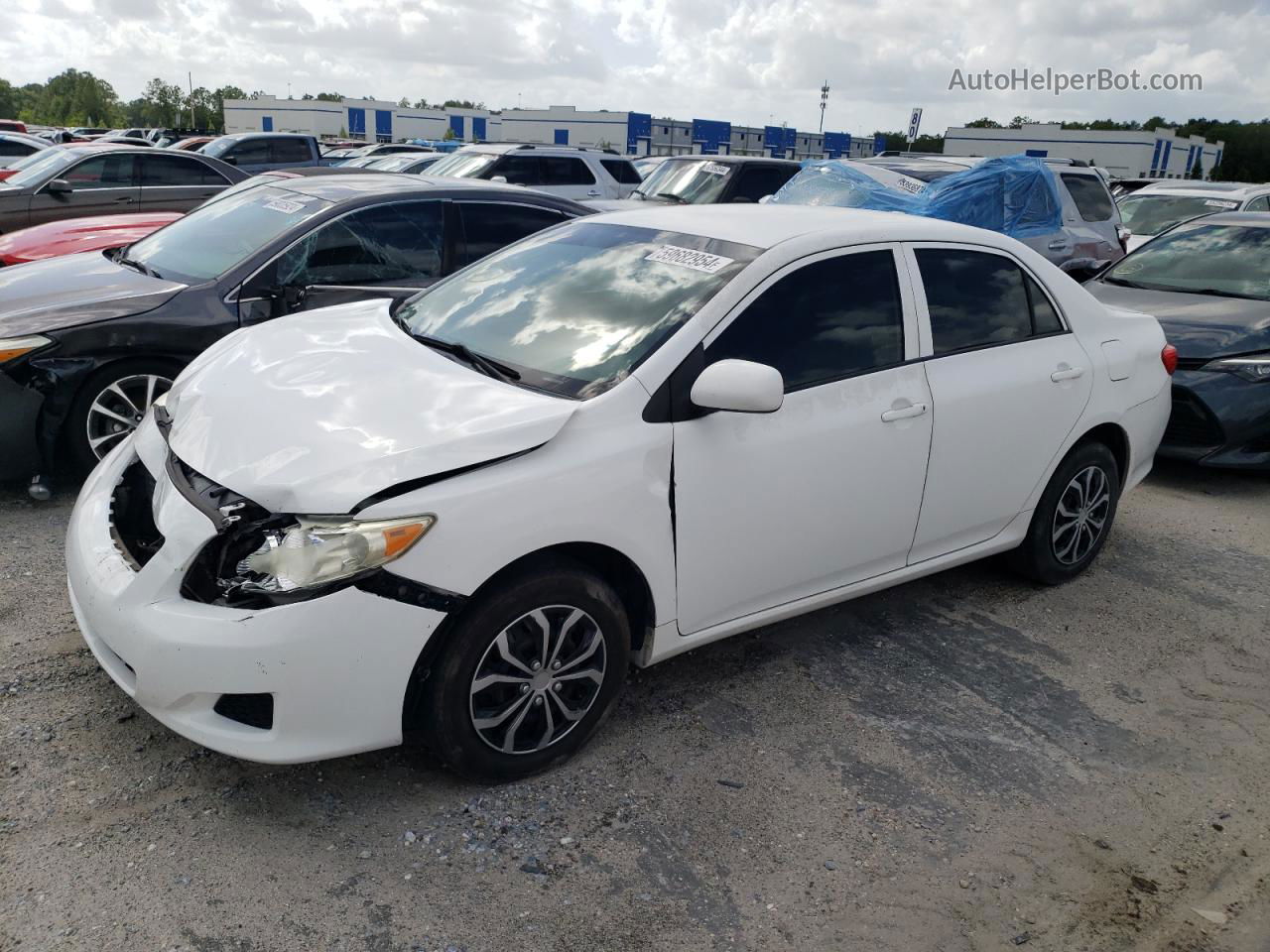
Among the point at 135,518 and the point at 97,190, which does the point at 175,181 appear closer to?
the point at 97,190

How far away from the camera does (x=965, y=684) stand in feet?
12.9

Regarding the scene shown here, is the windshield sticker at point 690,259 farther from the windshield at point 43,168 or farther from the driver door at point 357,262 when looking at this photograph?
the windshield at point 43,168

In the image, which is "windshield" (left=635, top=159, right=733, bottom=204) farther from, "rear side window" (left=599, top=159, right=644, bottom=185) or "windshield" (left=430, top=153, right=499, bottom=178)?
"windshield" (left=430, top=153, right=499, bottom=178)

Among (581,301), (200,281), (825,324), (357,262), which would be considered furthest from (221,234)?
(825,324)

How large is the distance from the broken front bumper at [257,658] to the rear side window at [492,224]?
3.55 meters

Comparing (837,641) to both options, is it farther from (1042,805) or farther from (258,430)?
(258,430)

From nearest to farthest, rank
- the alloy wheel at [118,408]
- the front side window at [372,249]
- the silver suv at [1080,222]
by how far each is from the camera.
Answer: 1. the alloy wheel at [118,408]
2. the front side window at [372,249]
3. the silver suv at [1080,222]

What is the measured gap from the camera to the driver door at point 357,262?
5398mm

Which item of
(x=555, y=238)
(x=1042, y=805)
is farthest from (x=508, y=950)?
(x=555, y=238)

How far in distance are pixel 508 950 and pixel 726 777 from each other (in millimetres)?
981

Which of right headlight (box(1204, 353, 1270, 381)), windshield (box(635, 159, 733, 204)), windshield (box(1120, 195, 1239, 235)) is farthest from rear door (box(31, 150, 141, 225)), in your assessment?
windshield (box(1120, 195, 1239, 235))

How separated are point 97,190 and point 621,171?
6.95 meters

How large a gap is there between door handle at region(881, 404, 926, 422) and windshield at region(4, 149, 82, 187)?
1097 cm

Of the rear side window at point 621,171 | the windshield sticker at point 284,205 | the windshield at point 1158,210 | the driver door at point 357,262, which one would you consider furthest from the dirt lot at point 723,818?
the rear side window at point 621,171
